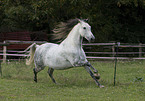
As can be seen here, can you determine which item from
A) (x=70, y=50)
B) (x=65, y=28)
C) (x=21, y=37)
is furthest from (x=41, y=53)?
(x=21, y=37)

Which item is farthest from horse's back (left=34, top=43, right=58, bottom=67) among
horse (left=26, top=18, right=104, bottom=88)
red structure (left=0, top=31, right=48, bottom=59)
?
red structure (left=0, top=31, right=48, bottom=59)

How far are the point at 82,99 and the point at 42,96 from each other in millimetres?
1167

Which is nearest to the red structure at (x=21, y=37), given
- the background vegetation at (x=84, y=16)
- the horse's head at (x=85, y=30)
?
the background vegetation at (x=84, y=16)

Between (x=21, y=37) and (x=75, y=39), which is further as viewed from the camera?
(x=21, y=37)

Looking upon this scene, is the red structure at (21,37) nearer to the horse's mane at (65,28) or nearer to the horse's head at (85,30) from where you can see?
the horse's mane at (65,28)

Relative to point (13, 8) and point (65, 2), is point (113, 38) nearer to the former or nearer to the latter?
point (65, 2)

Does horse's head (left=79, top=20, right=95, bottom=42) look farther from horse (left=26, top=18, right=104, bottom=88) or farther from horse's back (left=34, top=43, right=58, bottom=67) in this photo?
horse's back (left=34, top=43, right=58, bottom=67)

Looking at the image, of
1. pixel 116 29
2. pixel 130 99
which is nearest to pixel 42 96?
pixel 130 99

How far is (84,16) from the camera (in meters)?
20.3

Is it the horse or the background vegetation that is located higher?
the background vegetation

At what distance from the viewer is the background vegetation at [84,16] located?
2006cm

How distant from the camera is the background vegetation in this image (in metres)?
20.1

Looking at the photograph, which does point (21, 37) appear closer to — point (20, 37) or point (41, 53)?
point (20, 37)

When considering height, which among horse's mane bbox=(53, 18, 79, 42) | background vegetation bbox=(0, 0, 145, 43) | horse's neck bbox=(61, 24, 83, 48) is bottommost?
horse's neck bbox=(61, 24, 83, 48)
